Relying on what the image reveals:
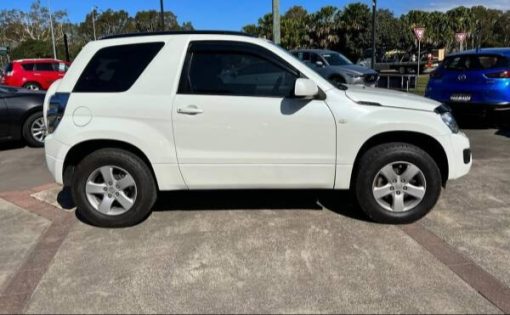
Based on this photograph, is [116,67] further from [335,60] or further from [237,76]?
[335,60]

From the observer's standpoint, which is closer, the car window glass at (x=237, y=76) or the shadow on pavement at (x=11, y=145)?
the car window glass at (x=237, y=76)

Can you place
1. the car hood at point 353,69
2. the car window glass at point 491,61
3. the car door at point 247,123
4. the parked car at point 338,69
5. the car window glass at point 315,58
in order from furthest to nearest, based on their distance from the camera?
1. the car window glass at point 315,58
2. the car hood at point 353,69
3. the parked car at point 338,69
4. the car window glass at point 491,61
5. the car door at point 247,123

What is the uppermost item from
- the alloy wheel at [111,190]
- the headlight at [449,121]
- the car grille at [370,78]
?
the car grille at [370,78]

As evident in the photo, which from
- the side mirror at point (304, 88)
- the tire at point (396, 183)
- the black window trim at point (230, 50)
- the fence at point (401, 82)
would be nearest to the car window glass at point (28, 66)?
the fence at point (401, 82)

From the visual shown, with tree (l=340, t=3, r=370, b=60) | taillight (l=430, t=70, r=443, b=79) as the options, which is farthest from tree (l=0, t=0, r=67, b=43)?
taillight (l=430, t=70, r=443, b=79)

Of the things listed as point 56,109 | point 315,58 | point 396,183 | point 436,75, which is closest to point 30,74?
point 315,58

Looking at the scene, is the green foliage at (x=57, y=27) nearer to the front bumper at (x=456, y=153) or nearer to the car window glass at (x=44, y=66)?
the car window glass at (x=44, y=66)

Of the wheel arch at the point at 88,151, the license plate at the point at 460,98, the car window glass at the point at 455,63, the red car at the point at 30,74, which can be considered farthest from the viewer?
the red car at the point at 30,74

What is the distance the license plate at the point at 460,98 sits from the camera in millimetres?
9247

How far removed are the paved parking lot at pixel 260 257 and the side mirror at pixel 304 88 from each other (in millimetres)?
1249

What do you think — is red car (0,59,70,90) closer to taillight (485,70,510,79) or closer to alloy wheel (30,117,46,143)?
alloy wheel (30,117,46,143)

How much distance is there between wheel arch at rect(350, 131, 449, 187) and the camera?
4.48m

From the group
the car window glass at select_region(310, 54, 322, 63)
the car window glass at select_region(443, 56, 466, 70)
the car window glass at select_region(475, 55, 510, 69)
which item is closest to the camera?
the car window glass at select_region(475, 55, 510, 69)

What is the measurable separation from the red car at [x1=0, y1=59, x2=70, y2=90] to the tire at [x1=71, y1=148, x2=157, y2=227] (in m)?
17.4
